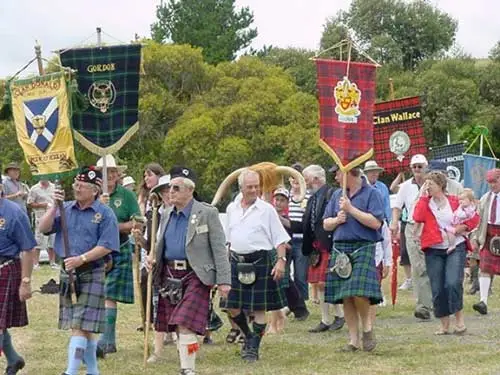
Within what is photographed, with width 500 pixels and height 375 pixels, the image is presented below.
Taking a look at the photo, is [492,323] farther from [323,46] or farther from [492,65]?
[323,46]

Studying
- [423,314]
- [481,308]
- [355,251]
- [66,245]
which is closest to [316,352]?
[355,251]

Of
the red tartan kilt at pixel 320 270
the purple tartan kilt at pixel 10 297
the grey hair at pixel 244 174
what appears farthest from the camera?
the red tartan kilt at pixel 320 270

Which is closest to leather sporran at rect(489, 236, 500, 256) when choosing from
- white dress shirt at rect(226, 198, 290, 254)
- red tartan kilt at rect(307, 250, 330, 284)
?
red tartan kilt at rect(307, 250, 330, 284)

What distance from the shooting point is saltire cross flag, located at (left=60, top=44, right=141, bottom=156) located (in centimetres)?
987

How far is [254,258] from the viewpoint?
10.2 meters

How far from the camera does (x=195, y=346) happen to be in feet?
29.1

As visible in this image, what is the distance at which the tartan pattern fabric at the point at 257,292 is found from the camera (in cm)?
1023

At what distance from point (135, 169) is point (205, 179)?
295 cm

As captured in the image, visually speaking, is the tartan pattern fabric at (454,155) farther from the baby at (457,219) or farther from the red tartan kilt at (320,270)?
the baby at (457,219)

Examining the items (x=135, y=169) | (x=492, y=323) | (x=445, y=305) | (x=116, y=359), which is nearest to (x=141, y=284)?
(x=116, y=359)

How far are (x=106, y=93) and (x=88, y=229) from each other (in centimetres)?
181

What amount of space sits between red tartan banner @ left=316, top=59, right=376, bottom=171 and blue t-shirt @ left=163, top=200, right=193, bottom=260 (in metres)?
1.96

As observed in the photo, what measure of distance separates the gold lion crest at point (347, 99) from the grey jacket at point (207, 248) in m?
2.07

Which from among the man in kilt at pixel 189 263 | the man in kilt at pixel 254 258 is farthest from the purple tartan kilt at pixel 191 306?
the man in kilt at pixel 254 258
